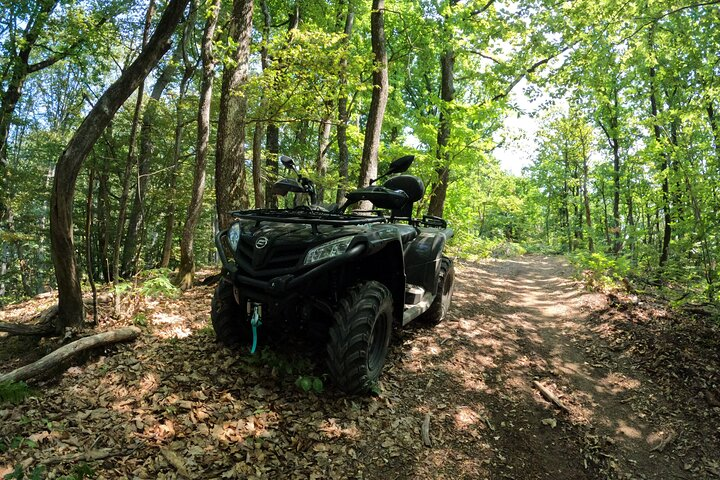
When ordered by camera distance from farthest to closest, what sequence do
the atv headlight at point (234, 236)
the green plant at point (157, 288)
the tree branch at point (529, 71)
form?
the tree branch at point (529, 71), the green plant at point (157, 288), the atv headlight at point (234, 236)

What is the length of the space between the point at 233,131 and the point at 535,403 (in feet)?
17.8

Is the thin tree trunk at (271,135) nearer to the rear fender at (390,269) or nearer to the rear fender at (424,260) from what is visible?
the rear fender at (424,260)

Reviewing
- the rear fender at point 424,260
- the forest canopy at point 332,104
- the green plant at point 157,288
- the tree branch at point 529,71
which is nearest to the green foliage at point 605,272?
the forest canopy at point 332,104

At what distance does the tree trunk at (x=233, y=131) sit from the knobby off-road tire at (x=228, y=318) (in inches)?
108

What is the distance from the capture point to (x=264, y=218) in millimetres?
3311

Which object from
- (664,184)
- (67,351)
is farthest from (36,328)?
(664,184)

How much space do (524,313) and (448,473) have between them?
15.7 feet

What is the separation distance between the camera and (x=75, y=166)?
12.5 ft

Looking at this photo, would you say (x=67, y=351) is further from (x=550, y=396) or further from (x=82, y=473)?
(x=550, y=396)

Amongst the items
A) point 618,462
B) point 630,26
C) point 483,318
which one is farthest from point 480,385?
point 630,26

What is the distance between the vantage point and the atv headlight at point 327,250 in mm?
2928

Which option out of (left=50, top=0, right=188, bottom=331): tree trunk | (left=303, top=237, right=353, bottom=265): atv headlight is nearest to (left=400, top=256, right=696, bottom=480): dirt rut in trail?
(left=303, top=237, right=353, bottom=265): atv headlight

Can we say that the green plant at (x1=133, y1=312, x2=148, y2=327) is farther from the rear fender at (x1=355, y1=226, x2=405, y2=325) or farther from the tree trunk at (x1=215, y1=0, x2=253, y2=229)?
the rear fender at (x1=355, y1=226, x2=405, y2=325)

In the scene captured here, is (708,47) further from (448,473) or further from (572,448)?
(448,473)
